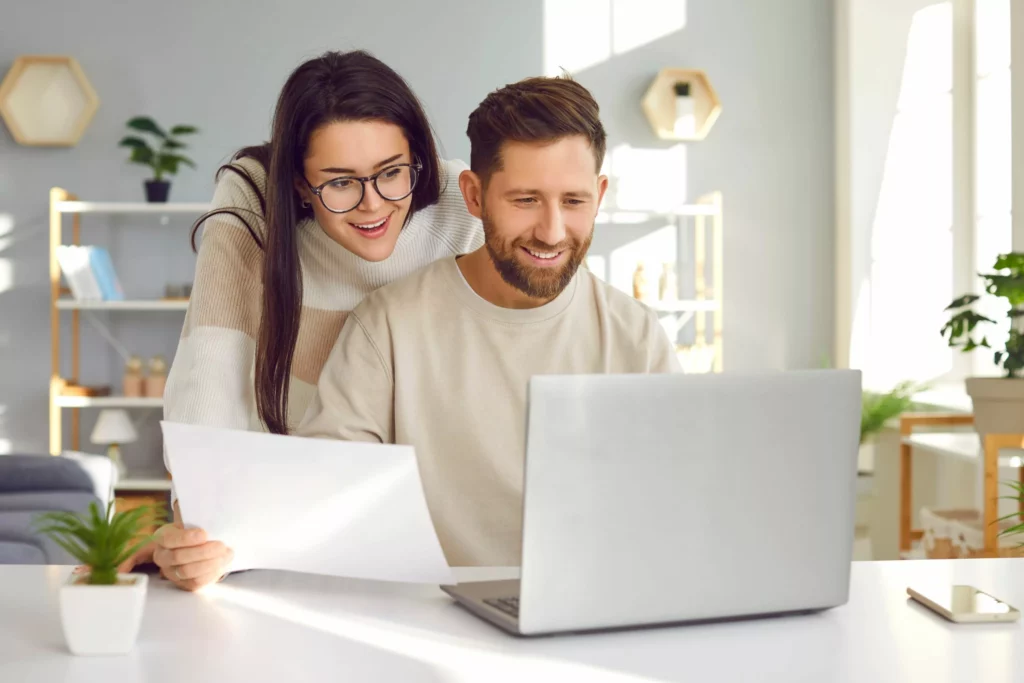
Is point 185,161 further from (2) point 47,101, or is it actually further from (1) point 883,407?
(1) point 883,407

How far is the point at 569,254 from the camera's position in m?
1.55

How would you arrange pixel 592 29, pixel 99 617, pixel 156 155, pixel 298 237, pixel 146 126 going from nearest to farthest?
1. pixel 99 617
2. pixel 298 237
3. pixel 146 126
4. pixel 156 155
5. pixel 592 29

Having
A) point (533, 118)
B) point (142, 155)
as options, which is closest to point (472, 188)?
point (533, 118)

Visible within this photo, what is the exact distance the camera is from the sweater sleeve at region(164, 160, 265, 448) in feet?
5.21

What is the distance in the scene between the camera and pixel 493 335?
5.33 feet

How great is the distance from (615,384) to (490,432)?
2.12 ft

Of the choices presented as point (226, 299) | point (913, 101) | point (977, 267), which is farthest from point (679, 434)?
point (913, 101)

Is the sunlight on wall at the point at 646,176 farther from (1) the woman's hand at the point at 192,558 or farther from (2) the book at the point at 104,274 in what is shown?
(1) the woman's hand at the point at 192,558

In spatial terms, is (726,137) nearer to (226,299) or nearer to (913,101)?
(913,101)

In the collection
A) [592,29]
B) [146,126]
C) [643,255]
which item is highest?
[592,29]

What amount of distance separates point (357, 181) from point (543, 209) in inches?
12.3

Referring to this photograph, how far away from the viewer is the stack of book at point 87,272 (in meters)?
4.30

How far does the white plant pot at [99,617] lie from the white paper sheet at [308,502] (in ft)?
0.58

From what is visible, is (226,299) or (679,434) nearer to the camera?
(679,434)
